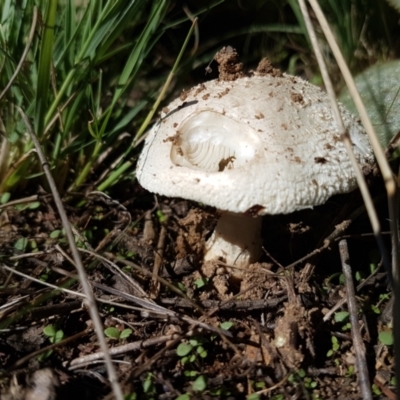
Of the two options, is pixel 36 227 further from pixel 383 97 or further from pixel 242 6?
pixel 242 6

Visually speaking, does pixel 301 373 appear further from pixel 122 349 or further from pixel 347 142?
pixel 347 142

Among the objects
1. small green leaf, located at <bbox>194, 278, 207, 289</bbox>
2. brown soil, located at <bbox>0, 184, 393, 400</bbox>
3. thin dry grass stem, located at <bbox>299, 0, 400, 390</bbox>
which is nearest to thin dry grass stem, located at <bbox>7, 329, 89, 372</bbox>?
brown soil, located at <bbox>0, 184, 393, 400</bbox>

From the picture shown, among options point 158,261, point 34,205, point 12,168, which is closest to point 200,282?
point 158,261

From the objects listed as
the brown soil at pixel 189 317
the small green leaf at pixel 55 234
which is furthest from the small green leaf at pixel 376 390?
the small green leaf at pixel 55 234

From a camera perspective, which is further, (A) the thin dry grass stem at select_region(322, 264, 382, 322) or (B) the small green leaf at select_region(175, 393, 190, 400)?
(A) the thin dry grass stem at select_region(322, 264, 382, 322)

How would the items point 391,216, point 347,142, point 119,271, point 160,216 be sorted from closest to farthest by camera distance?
point 391,216
point 347,142
point 119,271
point 160,216

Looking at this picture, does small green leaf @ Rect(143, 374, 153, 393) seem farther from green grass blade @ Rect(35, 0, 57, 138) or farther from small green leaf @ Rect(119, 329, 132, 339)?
green grass blade @ Rect(35, 0, 57, 138)

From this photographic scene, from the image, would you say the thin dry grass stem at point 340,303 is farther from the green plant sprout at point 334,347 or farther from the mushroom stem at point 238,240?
the mushroom stem at point 238,240
